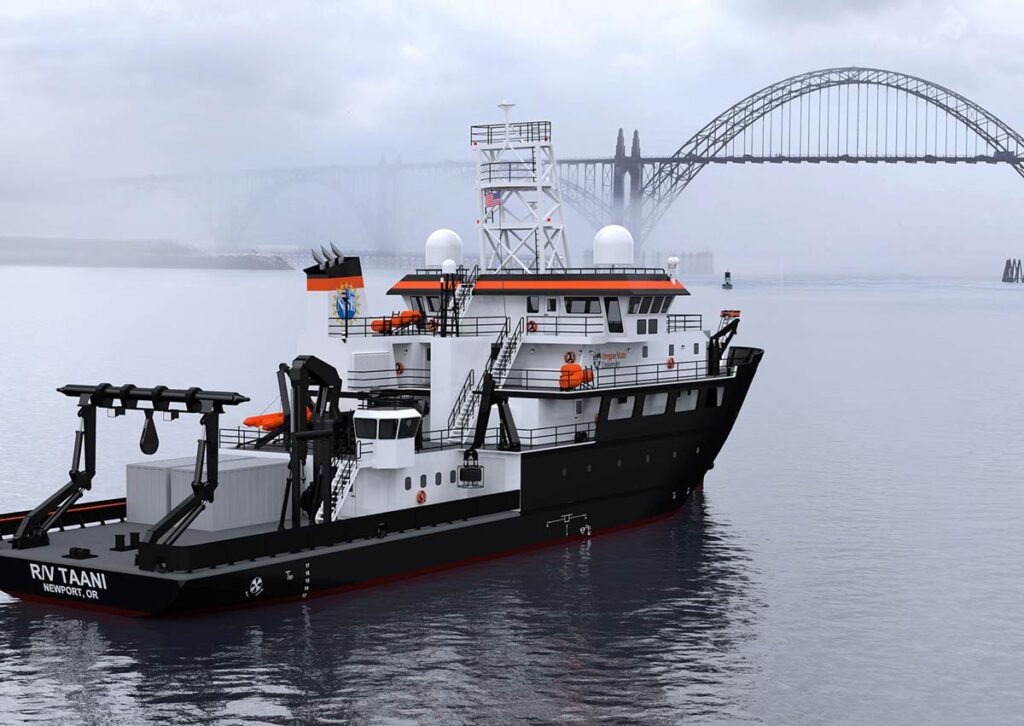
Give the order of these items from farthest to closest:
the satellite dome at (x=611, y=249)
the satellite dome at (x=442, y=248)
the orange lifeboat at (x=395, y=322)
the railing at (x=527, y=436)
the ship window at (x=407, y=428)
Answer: the satellite dome at (x=442, y=248) → the satellite dome at (x=611, y=249) → the orange lifeboat at (x=395, y=322) → the railing at (x=527, y=436) → the ship window at (x=407, y=428)

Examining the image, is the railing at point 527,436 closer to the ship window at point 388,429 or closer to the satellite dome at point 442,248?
the ship window at point 388,429

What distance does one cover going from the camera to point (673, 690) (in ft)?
88.8

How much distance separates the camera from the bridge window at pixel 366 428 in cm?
3419

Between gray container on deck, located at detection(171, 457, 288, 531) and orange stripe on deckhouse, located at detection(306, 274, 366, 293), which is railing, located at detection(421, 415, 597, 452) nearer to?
gray container on deck, located at detection(171, 457, 288, 531)

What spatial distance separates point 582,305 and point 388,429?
9.32 meters

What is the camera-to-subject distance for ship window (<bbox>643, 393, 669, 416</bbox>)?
1654 inches

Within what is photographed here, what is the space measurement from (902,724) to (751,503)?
21986mm

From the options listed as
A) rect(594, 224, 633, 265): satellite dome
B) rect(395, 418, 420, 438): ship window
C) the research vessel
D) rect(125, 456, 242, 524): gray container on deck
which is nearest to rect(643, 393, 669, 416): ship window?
the research vessel

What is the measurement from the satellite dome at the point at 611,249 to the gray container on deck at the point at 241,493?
12.9 m

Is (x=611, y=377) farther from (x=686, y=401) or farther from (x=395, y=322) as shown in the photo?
(x=395, y=322)

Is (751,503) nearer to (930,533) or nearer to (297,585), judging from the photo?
(930,533)

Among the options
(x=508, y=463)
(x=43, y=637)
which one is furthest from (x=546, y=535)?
(x=43, y=637)

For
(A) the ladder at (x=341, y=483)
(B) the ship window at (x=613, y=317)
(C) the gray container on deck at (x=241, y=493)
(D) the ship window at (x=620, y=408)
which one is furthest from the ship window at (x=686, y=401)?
(C) the gray container on deck at (x=241, y=493)

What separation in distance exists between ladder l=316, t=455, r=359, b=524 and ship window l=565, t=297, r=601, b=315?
9747mm
